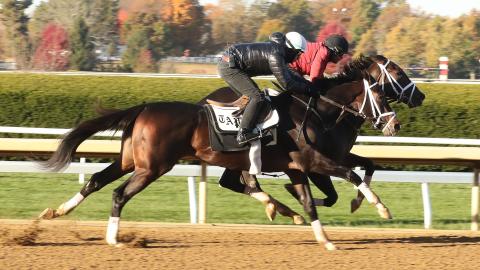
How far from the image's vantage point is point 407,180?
8625 millimetres

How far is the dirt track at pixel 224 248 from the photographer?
20.0 ft

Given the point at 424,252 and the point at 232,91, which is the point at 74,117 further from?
the point at 424,252

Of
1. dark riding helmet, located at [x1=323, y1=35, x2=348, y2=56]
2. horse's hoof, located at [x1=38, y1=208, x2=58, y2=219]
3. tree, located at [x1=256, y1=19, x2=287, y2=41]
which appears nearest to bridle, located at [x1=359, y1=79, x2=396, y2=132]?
dark riding helmet, located at [x1=323, y1=35, x2=348, y2=56]

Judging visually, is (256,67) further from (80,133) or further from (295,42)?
(80,133)

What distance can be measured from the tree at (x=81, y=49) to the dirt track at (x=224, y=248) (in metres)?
45.9

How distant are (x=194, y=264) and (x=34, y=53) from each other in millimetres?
42367

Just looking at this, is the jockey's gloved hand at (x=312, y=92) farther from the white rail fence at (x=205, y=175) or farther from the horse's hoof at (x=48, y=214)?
the horse's hoof at (x=48, y=214)

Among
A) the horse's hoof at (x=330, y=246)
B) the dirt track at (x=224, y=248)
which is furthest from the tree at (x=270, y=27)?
the horse's hoof at (x=330, y=246)

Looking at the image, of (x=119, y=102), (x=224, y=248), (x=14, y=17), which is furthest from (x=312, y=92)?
(x=14, y=17)

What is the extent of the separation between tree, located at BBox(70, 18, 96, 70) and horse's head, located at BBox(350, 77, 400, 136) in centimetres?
4625

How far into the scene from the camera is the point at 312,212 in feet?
22.7

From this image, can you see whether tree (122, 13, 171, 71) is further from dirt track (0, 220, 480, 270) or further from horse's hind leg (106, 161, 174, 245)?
horse's hind leg (106, 161, 174, 245)

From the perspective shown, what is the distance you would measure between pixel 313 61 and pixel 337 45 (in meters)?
0.29

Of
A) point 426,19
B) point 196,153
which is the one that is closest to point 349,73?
point 196,153
